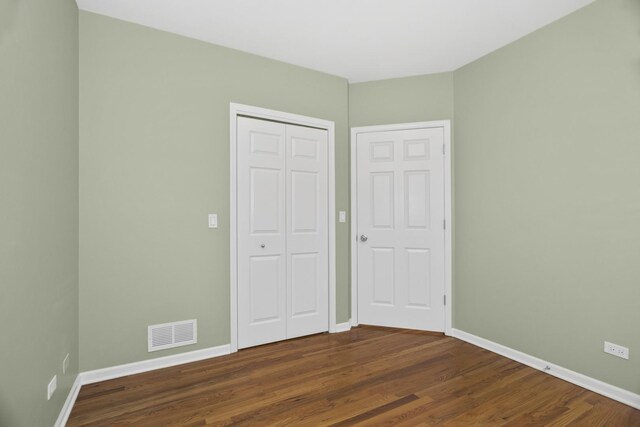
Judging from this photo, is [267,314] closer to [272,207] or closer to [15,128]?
→ [272,207]

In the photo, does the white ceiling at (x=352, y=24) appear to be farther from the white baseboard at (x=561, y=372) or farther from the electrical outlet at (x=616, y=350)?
the white baseboard at (x=561, y=372)

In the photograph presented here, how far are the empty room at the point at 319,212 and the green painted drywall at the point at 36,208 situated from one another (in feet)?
0.06

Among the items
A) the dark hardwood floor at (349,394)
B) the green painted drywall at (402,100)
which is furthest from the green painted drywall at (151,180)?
the green painted drywall at (402,100)

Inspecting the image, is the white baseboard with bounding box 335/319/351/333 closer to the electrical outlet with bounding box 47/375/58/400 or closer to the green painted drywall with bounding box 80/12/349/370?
the green painted drywall with bounding box 80/12/349/370

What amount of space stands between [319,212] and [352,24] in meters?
1.76

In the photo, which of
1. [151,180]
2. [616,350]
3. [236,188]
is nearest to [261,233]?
[236,188]

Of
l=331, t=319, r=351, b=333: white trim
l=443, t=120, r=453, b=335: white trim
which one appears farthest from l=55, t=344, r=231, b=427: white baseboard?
l=443, t=120, r=453, b=335: white trim

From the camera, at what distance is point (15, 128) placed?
1402 millimetres

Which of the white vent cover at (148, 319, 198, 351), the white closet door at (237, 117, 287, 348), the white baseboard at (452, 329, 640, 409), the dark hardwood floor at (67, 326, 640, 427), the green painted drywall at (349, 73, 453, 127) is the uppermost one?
the green painted drywall at (349, 73, 453, 127)

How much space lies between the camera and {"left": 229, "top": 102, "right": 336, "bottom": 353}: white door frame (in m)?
3.01

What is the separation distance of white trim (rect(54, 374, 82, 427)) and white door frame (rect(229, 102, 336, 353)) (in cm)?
113

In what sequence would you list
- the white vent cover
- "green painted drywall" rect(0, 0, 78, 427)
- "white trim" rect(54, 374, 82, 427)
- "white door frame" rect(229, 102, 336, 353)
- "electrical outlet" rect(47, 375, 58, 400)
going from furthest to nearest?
"white door frame" rect(229, 102, 336, 353) < the white vent cover < "white trim" rect(54, 374, 82, 427) < "electrical outlet" rect(47, 375, 58, 400) < "green painted drywall" rect(0, 0, 78, 427)

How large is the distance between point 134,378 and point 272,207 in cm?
179

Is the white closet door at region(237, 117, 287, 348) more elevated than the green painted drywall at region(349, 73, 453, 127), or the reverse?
the green painted drywall at region(349, 73, 453, 127)
